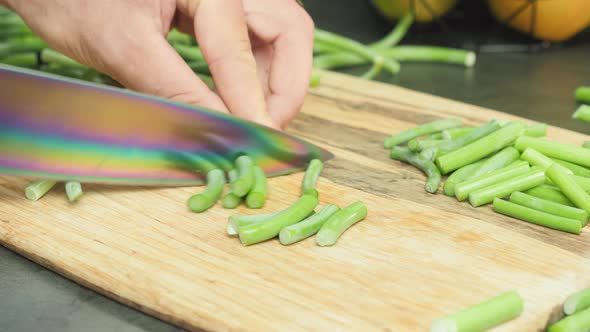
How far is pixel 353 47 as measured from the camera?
8.11 feet

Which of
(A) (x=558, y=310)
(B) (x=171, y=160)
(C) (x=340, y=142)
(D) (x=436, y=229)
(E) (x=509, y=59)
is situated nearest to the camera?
(A) (x=558, y=310)

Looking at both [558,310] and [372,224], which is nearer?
[558,310]

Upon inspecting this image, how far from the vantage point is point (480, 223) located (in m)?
1.46

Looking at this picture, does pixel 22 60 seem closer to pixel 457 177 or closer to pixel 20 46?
pixel 20 46

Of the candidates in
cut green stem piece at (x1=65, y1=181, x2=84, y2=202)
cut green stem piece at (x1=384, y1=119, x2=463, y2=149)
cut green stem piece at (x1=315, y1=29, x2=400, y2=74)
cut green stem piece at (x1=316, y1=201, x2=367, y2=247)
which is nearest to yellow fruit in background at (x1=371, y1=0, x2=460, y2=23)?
cut green stem piece at (x1=315, y1=29, x2=400, y2=74)

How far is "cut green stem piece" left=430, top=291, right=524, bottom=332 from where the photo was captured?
43.6 inches

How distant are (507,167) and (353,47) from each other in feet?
3.23

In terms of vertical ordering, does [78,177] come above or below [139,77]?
below

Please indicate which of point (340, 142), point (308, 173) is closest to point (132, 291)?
point (308, 173)

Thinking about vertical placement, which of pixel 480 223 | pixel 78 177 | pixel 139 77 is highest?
pixel 480 223

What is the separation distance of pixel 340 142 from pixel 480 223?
48cm

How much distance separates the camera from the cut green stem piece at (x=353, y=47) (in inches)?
96.3

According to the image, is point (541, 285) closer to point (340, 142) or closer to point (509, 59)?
point (340, 142)

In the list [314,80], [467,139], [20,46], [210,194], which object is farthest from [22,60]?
[467,139]
